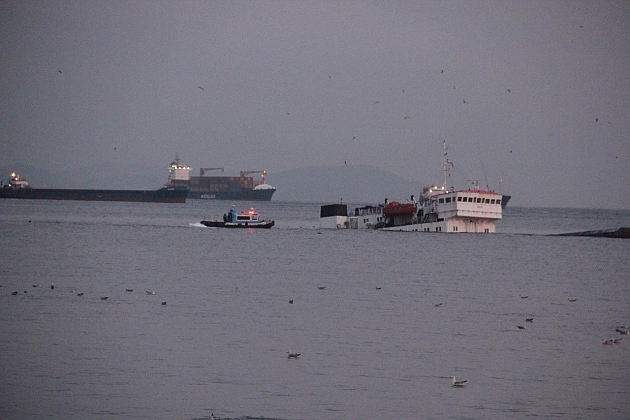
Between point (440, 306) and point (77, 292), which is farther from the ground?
point (440, 306)

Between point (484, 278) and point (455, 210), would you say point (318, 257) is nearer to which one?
point (484, 278)

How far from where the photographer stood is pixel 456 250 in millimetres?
69562

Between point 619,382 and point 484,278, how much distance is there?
2616 cm

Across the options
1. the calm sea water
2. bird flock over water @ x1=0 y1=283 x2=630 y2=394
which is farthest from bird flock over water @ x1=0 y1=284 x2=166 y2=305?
the calm sea water

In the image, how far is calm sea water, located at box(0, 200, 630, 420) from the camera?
19436 mm

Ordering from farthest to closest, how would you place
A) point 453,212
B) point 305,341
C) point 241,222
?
point 241,222
point 453,212
point 305,341

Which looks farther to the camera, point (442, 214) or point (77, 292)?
point (442, 214)

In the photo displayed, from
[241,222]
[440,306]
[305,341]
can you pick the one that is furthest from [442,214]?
[305,341]

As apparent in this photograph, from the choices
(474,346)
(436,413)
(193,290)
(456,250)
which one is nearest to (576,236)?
(456,250)

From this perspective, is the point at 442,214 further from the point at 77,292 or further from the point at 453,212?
the point at 77,292

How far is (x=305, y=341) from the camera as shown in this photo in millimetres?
26156

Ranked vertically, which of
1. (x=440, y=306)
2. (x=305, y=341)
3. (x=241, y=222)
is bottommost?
(x=305, y=341)

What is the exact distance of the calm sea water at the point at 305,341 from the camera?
19436 millimetres

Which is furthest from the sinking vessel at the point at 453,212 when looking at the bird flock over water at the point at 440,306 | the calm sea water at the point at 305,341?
the bird flock over water at the point at 440,306
